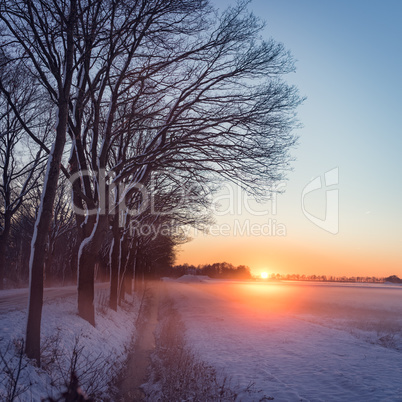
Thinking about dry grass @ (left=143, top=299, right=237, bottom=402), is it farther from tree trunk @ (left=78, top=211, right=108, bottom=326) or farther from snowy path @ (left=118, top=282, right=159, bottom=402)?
tree trunk @ (left=78, top=211, right=108, bottom=326)

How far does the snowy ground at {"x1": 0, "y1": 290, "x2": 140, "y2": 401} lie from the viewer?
5.73 meters

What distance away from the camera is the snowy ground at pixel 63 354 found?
5734 mm

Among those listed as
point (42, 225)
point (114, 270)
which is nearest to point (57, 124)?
point (42, 225)

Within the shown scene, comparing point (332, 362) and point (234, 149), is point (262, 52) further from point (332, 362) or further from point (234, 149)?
point (332, 362)

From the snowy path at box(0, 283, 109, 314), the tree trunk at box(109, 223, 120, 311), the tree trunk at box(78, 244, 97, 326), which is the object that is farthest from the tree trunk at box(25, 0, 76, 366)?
the tree trunk at box(109, 223, 120, 311)

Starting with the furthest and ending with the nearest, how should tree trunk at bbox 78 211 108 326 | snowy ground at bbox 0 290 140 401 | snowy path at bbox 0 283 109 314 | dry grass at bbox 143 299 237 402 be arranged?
snowy path at bbox 0 283 109 314
tree trunk at bbox 78 211 108 326
dry grass at bbox 143 299 237 402
snowy ground at bbox 0 290 140 401

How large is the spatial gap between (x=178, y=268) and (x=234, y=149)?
153 meters

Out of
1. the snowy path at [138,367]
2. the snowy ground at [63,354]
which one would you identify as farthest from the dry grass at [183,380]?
the snowy ground at [63,354]

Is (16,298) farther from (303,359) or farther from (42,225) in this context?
(303,359)

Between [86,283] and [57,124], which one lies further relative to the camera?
[86,283]

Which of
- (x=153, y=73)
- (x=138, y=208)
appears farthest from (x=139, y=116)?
(x=138, y=208)

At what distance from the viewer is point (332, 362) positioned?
10.6 meters

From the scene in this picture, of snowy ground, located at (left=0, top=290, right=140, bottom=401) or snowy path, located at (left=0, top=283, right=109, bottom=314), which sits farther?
snowy path, located at (left=0, top=283, right=109, bottom=314)

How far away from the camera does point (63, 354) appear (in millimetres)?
7215
